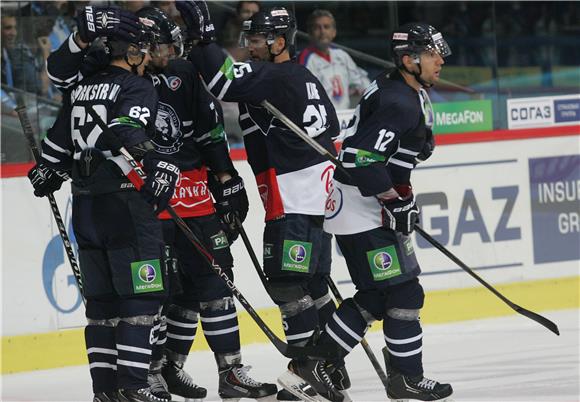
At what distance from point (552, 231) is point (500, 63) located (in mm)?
1326

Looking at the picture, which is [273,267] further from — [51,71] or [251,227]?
[251,227]

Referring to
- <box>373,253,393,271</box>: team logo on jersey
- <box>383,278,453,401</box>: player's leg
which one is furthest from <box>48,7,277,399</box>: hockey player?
<box>373,253,393,271</box>: team logo on jersey

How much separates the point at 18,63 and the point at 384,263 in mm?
2951

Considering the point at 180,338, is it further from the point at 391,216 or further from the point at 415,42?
the point at 415,42

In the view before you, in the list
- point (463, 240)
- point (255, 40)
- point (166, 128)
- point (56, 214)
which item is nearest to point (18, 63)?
point (56, 214)

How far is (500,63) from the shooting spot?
844 cm

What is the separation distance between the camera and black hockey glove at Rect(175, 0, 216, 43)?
16.0 feet

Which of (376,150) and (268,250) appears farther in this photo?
(268,250)

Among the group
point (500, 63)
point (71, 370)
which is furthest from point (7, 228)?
point (500, 63)

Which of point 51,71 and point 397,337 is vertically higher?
point 51,71

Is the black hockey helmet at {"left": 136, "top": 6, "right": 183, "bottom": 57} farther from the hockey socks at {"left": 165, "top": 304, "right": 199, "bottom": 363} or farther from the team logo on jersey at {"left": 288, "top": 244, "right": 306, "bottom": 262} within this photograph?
the hockey socks at {"left": 165, "top": 304, "right": 199, "bottom": 363}

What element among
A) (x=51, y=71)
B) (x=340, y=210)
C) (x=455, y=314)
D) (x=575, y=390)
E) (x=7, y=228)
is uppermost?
(x=51, y=71)

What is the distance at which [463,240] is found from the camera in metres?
7.37

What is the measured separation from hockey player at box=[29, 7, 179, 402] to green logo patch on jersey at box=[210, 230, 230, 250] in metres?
0.44
